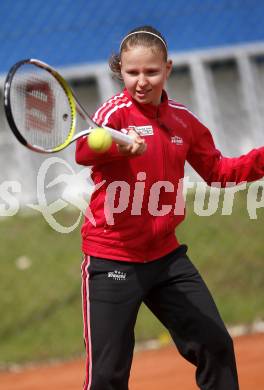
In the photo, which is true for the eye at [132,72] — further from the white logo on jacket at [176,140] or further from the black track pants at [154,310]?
the black track pants at [154,310]

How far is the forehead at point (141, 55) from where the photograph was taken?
358 centimetres

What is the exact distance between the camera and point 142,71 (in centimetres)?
358

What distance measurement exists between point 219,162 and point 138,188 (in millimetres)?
495

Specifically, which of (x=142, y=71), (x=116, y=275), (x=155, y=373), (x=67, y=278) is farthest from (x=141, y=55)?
(x=67, y=278)

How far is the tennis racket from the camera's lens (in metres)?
3.28

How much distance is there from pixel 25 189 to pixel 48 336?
1.72m

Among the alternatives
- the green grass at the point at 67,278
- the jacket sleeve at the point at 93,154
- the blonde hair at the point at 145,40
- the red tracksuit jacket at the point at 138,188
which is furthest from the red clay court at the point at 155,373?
the blonde hair at the point at 145,40

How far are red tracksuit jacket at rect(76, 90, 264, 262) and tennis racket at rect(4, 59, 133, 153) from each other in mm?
91

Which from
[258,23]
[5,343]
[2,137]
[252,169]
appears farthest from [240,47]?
[252,169]

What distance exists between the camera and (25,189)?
8445 mm

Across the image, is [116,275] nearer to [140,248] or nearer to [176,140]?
[140,248]

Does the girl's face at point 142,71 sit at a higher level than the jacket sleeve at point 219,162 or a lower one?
higher

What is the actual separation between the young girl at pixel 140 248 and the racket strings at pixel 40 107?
11 cm

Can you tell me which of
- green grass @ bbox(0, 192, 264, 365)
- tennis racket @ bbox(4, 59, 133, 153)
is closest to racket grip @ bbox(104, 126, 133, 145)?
tennis racket @ bbox(4, 59, 133, 153)
